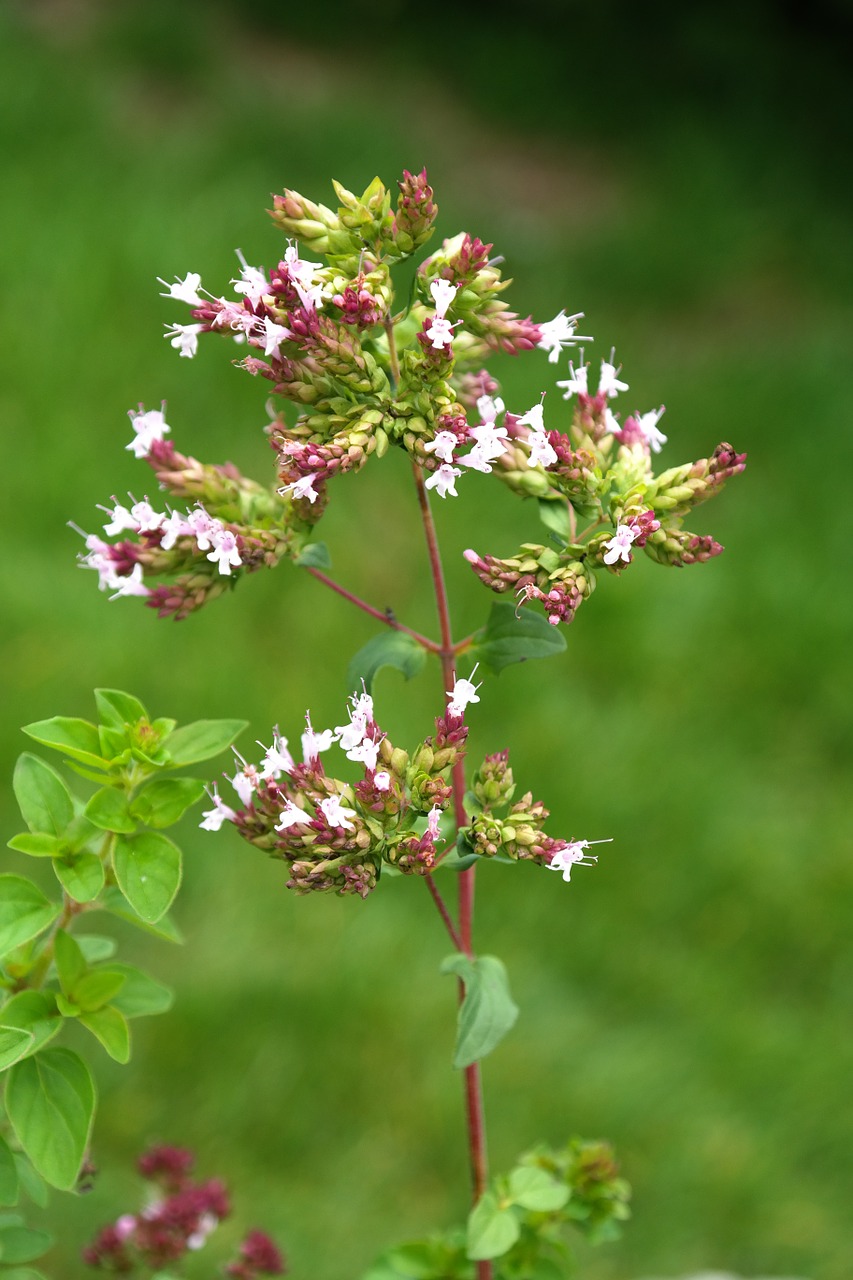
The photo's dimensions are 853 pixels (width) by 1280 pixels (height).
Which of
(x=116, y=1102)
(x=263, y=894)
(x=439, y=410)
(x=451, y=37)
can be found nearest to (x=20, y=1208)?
(x=116, y=1102)

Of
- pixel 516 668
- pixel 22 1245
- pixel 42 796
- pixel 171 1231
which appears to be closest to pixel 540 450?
pixel 42 796

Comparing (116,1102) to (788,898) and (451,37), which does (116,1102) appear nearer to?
(788,898)

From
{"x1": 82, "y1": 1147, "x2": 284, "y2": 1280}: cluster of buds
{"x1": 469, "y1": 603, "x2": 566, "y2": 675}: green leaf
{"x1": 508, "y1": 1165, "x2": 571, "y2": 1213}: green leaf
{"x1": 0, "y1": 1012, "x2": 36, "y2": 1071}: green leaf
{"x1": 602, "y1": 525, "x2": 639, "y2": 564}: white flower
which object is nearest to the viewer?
{"x1": 0, "y1": 1012, "x2": 36, "y2": 1071}: green leaf

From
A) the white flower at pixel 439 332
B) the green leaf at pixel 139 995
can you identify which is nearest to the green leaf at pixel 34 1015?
the green leaf at pixel 139 995

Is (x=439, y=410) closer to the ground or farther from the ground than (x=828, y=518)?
closer to the ground

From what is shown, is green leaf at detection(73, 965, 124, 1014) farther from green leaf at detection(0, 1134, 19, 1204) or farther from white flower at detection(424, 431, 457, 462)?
white flower at detection(424, 431, 457, 462)

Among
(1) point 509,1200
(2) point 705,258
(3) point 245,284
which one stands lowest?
(1) point 509,1200

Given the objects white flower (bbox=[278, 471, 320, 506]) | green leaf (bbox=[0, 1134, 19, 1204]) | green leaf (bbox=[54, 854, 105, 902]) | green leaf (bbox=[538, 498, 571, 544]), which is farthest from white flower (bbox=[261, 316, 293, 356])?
green leaf (bbox=[0, 1134, 19, 1204])
